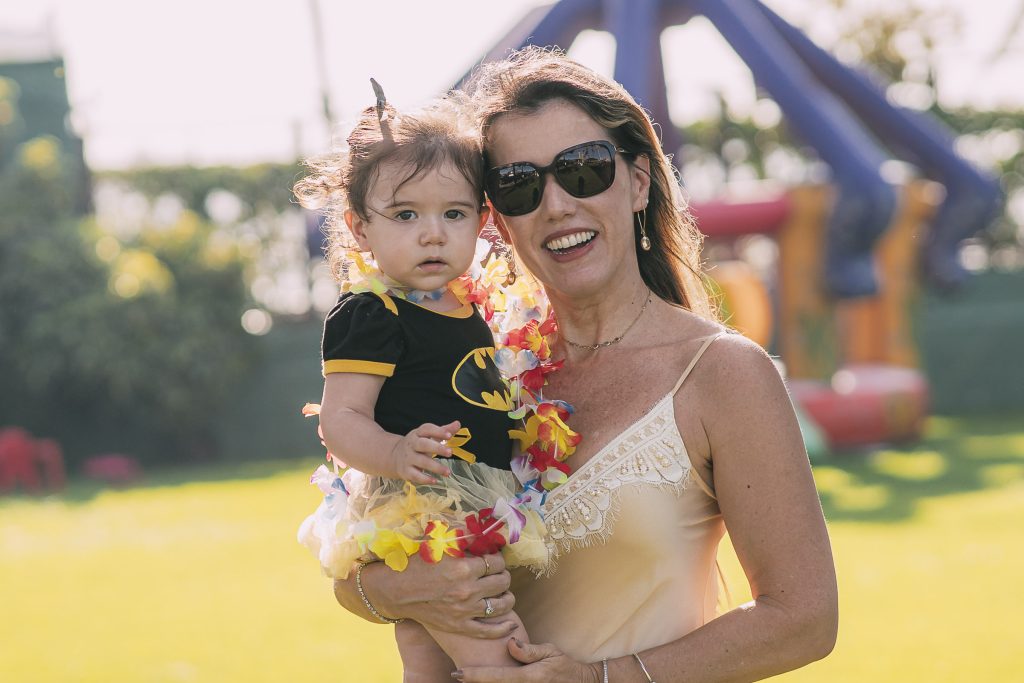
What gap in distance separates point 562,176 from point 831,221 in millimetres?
10720

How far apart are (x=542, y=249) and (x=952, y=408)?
63.1ft

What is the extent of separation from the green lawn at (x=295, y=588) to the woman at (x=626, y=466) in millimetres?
3654

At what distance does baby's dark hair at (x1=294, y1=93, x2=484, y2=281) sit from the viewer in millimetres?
2461

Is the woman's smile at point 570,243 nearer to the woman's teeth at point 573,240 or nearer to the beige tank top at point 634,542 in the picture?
the woman's teeth at point 573,240

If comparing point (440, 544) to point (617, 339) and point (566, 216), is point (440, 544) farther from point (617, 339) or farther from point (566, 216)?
point (566, 216)

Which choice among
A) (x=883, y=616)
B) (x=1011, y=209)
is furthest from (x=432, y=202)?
(x=1011, y=209)

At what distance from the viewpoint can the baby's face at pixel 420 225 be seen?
8.08 ft

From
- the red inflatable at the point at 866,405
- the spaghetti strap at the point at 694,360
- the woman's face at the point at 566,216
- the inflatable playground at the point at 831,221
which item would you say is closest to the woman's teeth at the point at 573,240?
the woman's face at the point at 566,216

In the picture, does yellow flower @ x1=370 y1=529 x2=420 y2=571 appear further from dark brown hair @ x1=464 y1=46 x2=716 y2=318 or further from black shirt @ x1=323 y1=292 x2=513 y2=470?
dark brown hair @ x1=464 y1=46 x2=716 y2=318

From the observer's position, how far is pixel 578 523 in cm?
232

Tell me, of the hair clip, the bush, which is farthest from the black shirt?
the bush

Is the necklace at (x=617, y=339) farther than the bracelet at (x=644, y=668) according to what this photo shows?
Yes

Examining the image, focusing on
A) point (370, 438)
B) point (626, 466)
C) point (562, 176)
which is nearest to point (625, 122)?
point (562, 176)

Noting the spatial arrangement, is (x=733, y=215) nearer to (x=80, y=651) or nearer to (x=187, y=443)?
(x=80, y=651)
